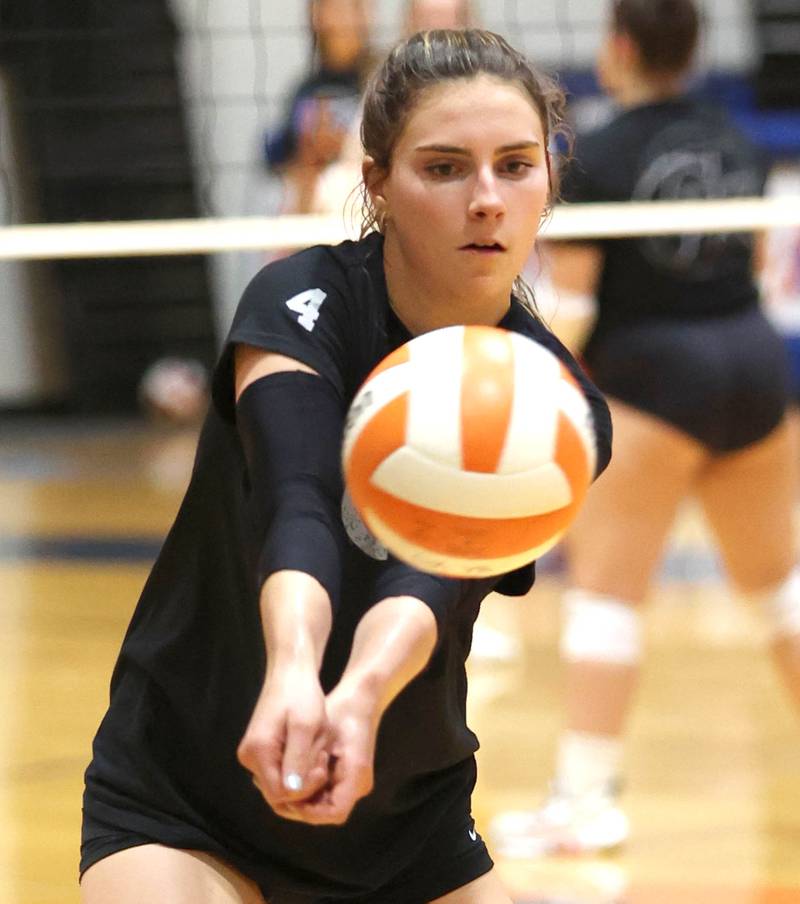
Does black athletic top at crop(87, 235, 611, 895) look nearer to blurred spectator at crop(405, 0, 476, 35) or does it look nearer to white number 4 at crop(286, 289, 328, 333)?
white number 4 at crop(286, 289, 328, 333)

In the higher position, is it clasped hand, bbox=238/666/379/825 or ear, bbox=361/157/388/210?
ear, bbox=361/157/388/210

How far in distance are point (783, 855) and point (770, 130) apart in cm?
650

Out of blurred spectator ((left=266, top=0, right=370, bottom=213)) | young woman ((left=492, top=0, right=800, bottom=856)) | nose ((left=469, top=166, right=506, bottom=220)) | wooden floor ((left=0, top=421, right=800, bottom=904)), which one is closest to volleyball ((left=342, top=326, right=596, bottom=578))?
A: nose ((left=469, top=166, right=506, bottom=220))

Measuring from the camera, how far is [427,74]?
195cm

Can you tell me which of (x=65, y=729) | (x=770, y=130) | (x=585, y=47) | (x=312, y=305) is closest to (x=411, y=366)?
(x=312, y=305)

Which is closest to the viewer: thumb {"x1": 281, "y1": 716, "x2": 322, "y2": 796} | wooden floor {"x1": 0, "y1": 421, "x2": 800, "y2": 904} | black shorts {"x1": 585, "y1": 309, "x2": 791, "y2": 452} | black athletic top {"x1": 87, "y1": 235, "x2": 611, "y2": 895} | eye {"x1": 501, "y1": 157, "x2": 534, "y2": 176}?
thumb {"x1": 281, "y1": 716, "x2": 322, "y2": 796}

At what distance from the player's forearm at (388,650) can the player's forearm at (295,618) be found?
0.04 meters

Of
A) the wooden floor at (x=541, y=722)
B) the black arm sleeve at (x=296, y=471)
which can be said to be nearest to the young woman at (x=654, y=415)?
the wooden floor at (x=541, y=722)

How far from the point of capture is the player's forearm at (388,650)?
1601 millimetres

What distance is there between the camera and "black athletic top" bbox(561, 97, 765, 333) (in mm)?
4203

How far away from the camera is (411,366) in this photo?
5.67 ft

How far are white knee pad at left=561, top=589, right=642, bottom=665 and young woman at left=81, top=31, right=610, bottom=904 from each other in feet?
6.34

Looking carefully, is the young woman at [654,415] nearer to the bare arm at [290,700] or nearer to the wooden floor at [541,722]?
the wooden floor at [541,722]

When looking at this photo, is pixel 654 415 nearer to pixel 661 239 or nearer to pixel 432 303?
pixel 661 239
